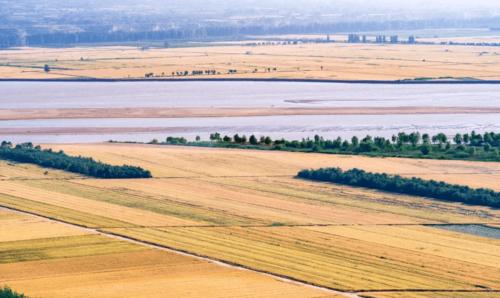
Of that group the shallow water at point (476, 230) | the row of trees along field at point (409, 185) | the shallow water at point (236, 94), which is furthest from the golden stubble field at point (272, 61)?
the shallow water at point (476, 230)

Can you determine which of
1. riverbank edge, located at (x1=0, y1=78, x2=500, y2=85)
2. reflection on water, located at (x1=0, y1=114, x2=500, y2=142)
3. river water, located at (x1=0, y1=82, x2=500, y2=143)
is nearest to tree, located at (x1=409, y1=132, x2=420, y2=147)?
reflection on water, located at (x1=0, y1=114, x2=500, y2=142)

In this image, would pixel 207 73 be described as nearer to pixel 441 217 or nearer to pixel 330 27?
pixel 441 217

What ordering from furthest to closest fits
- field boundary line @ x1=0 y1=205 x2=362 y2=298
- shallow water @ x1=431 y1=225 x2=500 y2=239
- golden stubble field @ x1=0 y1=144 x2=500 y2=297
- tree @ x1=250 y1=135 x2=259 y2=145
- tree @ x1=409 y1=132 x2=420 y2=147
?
tree @ x1=250 y1=135 x2=259 y2=145 < tree @ x1=409 y1=132 x2=420 y2=147 < shallow water @ x1=431 y1=225 x2=500 y2=239 < golden stubble field @ x1=0 y1=144 x2=500 y2=297 < field boundary line @ x1=0 y1=205 x2=362 y2=298

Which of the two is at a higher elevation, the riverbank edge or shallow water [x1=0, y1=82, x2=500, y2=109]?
the riverbank edge

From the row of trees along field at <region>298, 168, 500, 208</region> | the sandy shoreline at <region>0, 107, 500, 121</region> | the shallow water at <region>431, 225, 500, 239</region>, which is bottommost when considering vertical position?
the shallow water at <region>431, 225, 500, 239</region>

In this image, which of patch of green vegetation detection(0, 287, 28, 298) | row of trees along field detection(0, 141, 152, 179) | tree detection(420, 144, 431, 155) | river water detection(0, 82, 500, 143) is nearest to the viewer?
patch of green vegetation detection(0, 287, 28, 298)

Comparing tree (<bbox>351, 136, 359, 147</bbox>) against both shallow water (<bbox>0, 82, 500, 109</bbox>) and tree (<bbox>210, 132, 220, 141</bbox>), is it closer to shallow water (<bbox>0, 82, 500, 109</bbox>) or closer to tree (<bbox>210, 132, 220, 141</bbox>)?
tree (<bbox>210, 132, 220, 141</bbox>)
